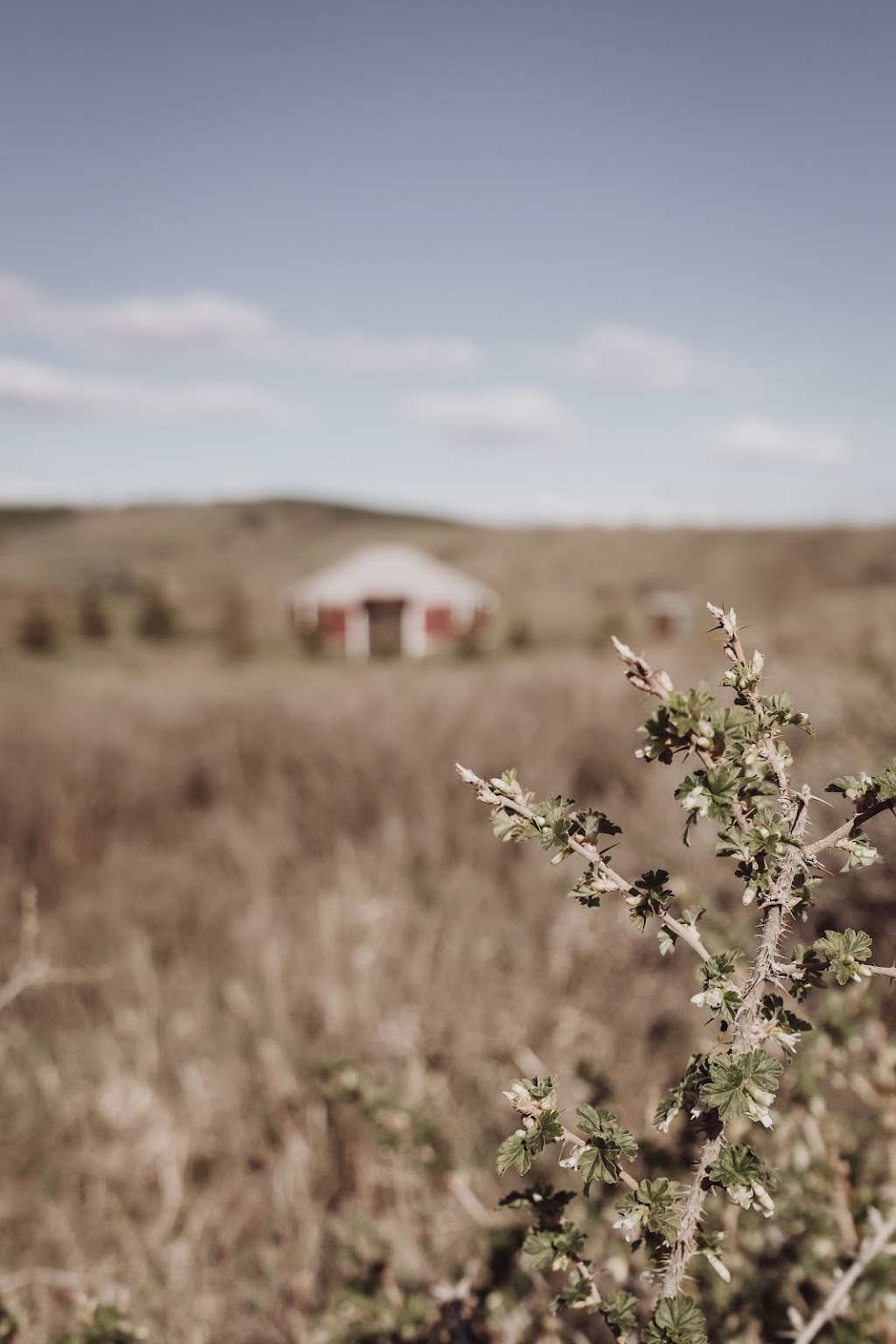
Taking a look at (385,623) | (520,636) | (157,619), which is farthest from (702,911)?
(385,623)

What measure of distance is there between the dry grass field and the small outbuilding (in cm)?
4119

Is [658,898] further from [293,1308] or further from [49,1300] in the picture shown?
[49,1300]

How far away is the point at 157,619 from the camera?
4222 cm

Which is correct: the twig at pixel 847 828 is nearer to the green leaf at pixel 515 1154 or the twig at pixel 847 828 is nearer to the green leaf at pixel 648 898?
the green leaf at pixel 648 898

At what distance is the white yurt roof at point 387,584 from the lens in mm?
51594

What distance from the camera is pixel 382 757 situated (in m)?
7.31

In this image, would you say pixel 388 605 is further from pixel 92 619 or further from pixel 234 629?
pixel 92 619

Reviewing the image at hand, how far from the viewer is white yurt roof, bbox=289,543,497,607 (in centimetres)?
5159

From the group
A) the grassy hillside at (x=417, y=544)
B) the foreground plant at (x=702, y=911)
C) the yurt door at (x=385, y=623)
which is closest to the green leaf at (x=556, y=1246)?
the foreground plant at (x=702, y=911)

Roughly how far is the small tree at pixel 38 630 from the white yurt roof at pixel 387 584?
52.1 feet

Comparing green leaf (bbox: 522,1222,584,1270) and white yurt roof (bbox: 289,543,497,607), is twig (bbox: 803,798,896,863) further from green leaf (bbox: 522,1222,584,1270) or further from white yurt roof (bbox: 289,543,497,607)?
white yurt roof (bbox: 289,543,497,607)

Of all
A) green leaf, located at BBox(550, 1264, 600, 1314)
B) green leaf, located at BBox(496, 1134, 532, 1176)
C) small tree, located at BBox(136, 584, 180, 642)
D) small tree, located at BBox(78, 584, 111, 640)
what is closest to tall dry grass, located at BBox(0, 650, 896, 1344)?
green leaf, located at BBox(550, 1264, 600, 1314)

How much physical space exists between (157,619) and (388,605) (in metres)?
13.9

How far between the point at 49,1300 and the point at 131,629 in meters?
47.3
